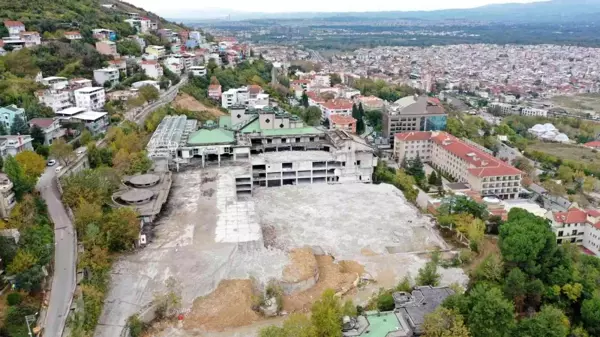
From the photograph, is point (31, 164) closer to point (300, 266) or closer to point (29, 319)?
point (29, 319)

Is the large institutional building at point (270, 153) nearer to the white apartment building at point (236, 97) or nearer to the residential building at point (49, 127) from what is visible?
the residential building at point (49, 127)

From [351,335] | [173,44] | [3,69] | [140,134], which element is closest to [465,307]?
[351,335]

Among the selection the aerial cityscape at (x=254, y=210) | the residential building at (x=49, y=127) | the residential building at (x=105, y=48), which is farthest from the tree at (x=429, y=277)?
the residential building at (x=105, y=48)

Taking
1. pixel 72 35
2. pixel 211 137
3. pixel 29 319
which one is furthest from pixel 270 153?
pixel 72 35

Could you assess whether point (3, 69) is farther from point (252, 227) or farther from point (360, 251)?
point (360, 251)

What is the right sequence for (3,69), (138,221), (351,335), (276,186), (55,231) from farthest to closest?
(3,69), (276,186), (138,221), (55,231), (351,335)

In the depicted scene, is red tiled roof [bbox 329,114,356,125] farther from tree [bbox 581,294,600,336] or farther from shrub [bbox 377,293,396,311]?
tree [bbox 581,294,600,336]
